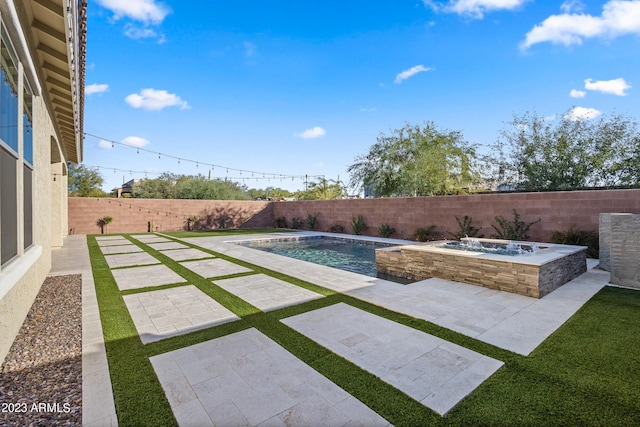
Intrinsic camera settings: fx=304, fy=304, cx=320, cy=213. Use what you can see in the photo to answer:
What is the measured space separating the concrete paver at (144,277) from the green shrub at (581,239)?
9463mm

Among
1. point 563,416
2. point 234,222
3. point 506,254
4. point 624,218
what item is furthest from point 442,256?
point 234,222

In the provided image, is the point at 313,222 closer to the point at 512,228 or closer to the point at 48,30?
the point at 512,228

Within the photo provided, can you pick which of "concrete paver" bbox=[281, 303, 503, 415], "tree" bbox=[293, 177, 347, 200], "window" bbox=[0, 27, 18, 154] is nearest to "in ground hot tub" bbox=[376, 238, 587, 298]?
"concrete paver" bbox=[281, 303, 503, 415]

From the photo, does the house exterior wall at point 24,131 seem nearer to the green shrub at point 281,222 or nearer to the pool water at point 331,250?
the pool water at point 331,250

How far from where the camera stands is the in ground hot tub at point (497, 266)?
4699 millimetres

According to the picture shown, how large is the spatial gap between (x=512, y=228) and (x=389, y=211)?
4998 mm

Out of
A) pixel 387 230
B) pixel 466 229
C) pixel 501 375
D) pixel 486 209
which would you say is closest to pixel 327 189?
pixel 387 230

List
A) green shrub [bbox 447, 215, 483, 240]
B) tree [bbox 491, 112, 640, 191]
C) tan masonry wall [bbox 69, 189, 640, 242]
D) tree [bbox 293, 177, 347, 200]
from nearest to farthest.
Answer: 1. tan masonry wall [bbox 69, 189, 640, 242]
2. green shrub [bbox 447, 215, 483, 240]
3. tree [bbox 491, 112, 640, 191]
4. tree [bbox 293, 177, 347, 200]

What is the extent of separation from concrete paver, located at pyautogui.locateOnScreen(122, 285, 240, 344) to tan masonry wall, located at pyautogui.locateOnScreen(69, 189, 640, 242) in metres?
9.14

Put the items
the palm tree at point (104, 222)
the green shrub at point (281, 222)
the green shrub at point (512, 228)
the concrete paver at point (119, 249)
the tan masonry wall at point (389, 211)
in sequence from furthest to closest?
1. the green shrub at point (281, 222)
2. the palm tree at point (104, 222)
3. the concrete paver at point (119, 249)
4. the green shrub at point (512, 228)
5. the tan masonry wall at point (389, 211)

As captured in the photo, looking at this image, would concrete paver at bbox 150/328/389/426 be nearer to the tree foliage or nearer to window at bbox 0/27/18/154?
window at bbox 0/27/18/154

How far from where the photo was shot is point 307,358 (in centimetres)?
279

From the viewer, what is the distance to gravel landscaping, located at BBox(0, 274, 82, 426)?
204cm

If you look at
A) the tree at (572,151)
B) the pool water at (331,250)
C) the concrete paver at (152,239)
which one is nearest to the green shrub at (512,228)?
the pool water at (331,250)
